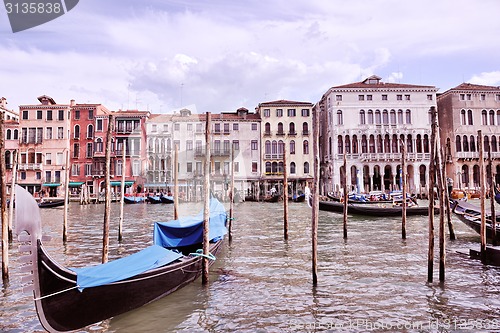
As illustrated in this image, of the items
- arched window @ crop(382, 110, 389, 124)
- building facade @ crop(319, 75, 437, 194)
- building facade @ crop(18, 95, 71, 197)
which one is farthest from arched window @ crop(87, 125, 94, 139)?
arched window @ crop(382, 110, 389, 124)

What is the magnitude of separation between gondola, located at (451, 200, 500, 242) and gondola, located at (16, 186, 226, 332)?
25.0ft

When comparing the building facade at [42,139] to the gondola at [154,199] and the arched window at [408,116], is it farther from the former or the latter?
the arched window at [408,116]

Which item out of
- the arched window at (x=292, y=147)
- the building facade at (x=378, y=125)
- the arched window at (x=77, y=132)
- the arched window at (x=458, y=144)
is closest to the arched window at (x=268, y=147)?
the arched window at (x=292, y=147)

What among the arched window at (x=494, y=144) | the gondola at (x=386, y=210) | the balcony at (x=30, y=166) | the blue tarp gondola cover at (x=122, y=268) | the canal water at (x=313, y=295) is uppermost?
the arched window at (x=494, y=144)

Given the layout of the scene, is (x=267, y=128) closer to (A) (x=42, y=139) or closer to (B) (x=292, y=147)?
(B) (x=292, y=147)

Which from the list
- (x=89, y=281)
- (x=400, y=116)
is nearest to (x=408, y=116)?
(x=400, y=116)

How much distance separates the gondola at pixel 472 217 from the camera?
10.5m

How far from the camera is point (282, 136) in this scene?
1516 inches

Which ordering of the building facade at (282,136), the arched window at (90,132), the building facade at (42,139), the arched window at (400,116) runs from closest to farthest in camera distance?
the arched window at (400,116) < the building facade at (42,139) < the arched window at (90,132) < the building facade at (282,136)

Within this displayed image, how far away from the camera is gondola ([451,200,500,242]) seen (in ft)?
34.6

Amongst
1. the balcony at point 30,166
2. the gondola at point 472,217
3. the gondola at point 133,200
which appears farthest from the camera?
the balcony at point 30,166

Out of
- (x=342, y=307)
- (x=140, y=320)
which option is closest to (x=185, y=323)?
(x=140, y=320)

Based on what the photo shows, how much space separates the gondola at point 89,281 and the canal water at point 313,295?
27 centimetres

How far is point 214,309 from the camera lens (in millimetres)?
5992
